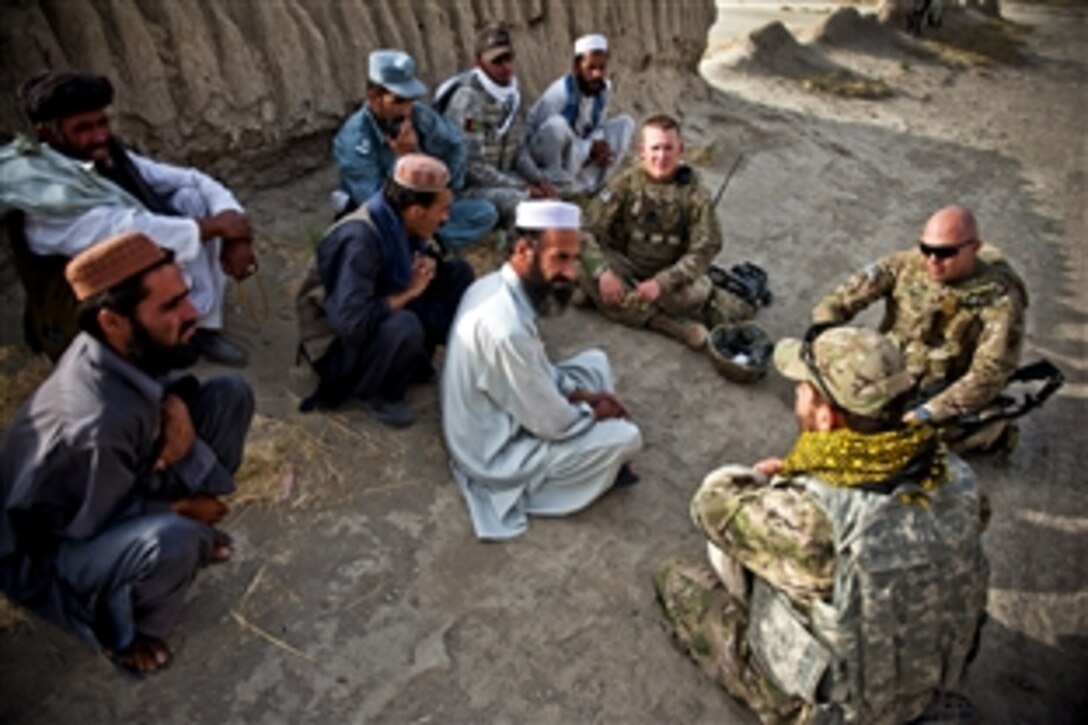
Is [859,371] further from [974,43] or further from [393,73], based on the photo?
[974,43]

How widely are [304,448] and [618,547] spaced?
1.64 m

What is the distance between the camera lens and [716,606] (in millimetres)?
3279

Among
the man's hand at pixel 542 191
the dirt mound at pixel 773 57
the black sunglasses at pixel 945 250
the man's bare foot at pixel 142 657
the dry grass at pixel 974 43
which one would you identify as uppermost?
the black sunglasses at pixel 945 250

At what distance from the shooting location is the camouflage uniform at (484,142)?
629cm

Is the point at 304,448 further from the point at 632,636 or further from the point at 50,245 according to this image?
the point at 632,636

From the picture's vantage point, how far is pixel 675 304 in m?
5.75

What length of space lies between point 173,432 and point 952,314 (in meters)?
4.03

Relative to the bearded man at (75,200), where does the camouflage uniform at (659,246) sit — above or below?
below

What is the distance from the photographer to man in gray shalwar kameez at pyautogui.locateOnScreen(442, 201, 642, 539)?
383cm

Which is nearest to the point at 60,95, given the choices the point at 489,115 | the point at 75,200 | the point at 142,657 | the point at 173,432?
the point at 75,200

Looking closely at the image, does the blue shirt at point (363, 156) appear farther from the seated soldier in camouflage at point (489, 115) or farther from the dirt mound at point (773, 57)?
the dirt mound at point (773, 57)

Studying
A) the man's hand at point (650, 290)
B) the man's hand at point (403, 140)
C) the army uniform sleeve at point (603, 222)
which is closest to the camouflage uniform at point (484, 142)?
the army uniform sleeve at point (603, 222)

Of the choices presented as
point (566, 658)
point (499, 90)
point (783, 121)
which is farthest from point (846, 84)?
point (566, 658)

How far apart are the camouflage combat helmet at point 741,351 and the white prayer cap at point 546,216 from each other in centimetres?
186
